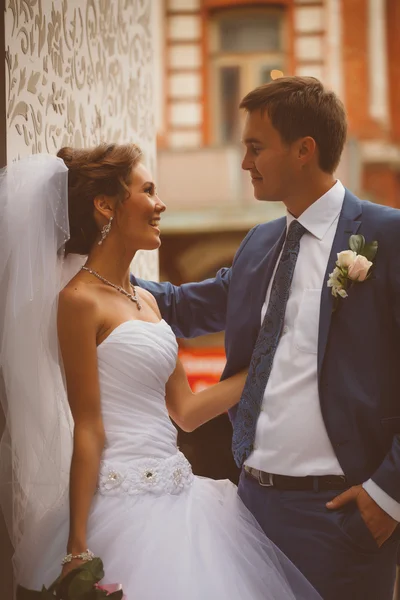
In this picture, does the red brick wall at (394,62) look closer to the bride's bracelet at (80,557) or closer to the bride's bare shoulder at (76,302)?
the bride's bare shoulder at (76,302)

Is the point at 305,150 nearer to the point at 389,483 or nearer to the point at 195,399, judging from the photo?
the point at 195,399

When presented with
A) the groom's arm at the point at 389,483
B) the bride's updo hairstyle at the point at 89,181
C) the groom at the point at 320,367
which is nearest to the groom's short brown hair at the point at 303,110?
the groom at the point at 320,367

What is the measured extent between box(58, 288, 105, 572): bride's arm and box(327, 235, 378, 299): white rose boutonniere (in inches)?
24.4

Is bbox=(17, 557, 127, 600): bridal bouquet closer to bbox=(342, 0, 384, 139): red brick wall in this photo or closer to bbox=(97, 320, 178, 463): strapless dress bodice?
bbox=(97, 320, 178, 463): strapless dress bodice

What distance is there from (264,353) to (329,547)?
1.73 ft

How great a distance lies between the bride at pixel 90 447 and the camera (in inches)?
80.8

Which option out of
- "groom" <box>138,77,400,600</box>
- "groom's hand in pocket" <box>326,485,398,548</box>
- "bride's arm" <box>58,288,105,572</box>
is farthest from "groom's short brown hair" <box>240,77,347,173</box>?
"groom's hand in pocket" <box>326,485,398,548</box>

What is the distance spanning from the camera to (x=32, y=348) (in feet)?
6.91

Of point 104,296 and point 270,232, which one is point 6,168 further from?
point 270,232

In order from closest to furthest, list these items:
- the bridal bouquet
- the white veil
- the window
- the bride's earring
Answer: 1. the bridal bouquet
2. the white veil
3. the bride's earring
4. the window

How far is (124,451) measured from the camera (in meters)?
2.16

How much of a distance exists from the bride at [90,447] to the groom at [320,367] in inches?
5.1

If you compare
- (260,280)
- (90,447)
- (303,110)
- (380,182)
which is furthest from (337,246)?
(380,182)

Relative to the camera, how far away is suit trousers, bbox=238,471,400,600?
2.20m
